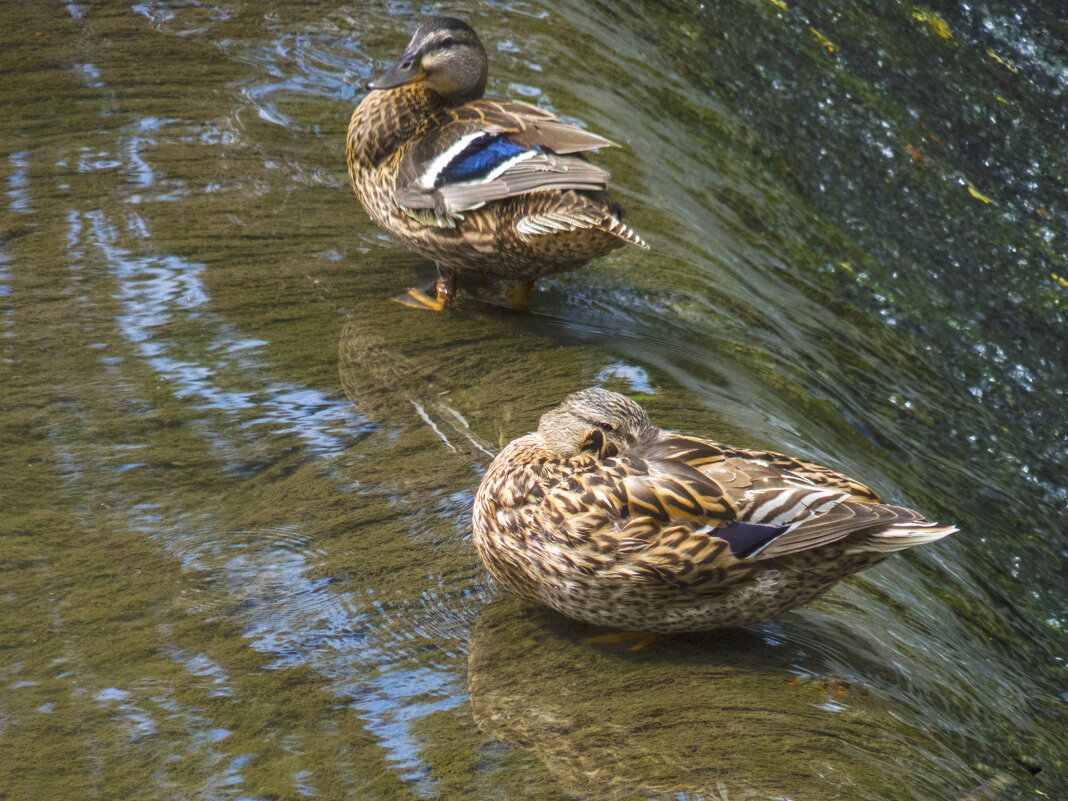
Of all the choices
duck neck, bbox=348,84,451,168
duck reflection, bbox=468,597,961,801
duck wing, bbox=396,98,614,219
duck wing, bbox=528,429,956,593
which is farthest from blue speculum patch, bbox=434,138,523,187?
duck reflection, bbox=468,597,961,801

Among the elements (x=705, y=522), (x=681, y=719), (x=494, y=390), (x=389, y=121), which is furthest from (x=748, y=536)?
(x=389, y=121)

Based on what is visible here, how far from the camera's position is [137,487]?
3424mm

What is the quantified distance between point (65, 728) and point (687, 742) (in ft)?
5.00

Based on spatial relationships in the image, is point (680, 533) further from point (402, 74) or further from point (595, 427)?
point (402, 74)

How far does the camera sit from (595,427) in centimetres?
331

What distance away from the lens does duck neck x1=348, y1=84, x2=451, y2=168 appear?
5059mm

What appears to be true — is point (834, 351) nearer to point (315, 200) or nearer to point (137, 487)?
point (315, 200)

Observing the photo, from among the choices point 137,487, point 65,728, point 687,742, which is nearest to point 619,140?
point 137,487

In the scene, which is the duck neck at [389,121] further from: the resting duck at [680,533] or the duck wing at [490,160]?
the resting duck at [680,533]

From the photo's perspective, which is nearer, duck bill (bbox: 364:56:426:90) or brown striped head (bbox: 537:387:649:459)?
brown striped head (bbox: 537:387:649:459)

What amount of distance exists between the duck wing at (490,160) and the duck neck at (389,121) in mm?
97

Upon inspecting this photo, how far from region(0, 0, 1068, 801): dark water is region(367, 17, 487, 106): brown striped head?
0.86 m

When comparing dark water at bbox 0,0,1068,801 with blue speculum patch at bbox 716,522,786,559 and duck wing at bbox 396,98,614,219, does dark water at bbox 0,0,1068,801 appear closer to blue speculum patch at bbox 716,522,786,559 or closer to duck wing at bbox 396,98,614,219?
blue speculum patch at bbox 716,522,786,559

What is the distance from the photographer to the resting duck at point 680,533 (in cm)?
298
